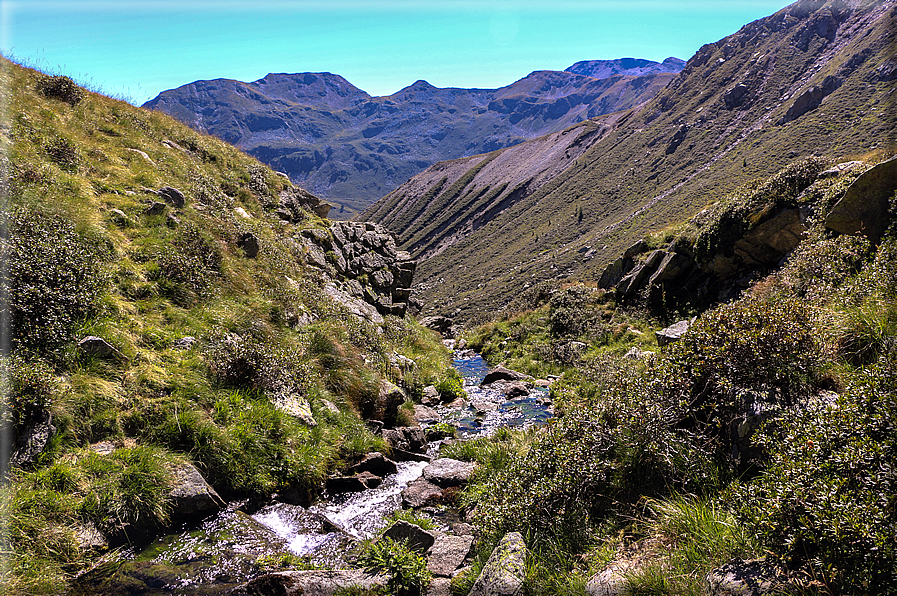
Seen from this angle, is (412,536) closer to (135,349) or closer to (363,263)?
(135,349)

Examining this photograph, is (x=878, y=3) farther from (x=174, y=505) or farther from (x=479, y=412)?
(x=174, y=505)

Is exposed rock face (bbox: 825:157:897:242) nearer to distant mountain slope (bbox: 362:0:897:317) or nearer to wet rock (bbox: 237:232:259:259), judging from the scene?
wet rock (bbox: 237:232:259:259)

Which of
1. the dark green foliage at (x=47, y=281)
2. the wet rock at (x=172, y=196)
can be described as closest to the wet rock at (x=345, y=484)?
the dark green foliage at (x=47, y=281)

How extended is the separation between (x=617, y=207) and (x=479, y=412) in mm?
82222

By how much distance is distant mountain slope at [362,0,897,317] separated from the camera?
6116cm

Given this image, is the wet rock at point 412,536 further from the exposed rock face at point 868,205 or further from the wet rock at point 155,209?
the exposed rock face at point 868,205

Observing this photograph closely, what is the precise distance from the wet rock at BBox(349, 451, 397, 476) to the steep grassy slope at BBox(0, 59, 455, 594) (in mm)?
339

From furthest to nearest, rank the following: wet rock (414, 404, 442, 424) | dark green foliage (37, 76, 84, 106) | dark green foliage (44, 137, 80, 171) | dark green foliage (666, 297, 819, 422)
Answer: dark green foliage (37, 76, 84, 106)
wet rock (414, 404, 442, 424)
dark green foliage (44, 137, 80, 171)
dark green foliage (666, 297, 819, 422)

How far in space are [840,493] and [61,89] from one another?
82.0 feet

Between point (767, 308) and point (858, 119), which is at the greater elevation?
point (858, 119)

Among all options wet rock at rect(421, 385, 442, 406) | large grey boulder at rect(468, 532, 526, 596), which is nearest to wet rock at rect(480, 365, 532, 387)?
wet rock at rect(421, 385, 442, 406)

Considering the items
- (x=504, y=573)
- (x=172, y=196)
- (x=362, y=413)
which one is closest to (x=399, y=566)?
(x=504, y=573)

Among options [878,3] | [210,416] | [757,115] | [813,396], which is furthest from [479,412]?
Answer: [878,3]

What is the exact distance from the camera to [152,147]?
57.8 feet
